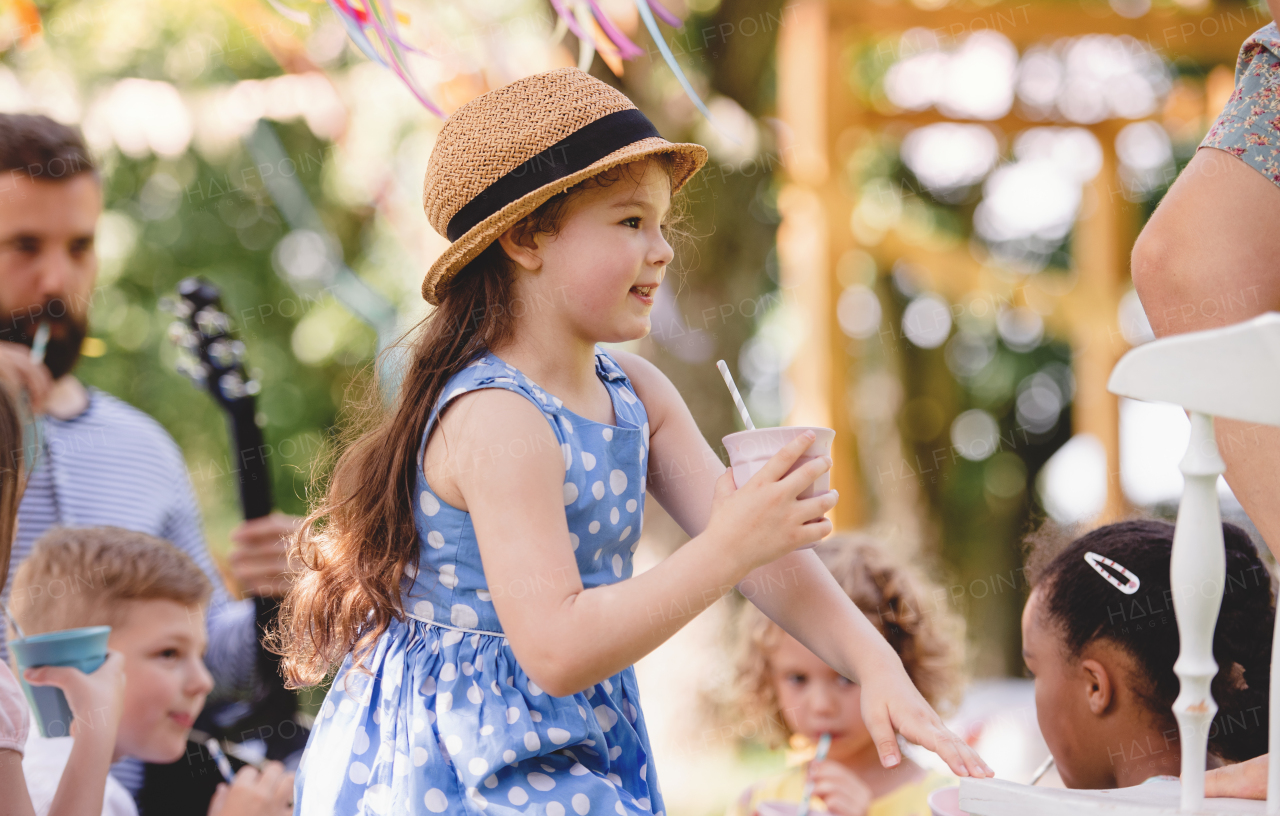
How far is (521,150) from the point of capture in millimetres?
1528

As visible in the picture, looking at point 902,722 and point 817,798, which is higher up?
point 902,722

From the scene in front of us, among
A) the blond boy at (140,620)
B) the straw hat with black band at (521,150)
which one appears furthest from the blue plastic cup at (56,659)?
the straw hat with black band at (521,150)

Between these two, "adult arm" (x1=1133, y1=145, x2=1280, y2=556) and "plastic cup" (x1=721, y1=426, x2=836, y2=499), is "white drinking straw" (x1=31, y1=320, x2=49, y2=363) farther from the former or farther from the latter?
"adult arm" (x1=1133, y1=145, x2=1280, y2=556)

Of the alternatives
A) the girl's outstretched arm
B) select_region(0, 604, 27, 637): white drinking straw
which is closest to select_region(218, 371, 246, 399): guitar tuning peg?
select_region(0, 604, 27, 637): white drinking straw

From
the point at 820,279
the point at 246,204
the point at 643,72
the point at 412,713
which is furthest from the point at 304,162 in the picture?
the point at 412,713

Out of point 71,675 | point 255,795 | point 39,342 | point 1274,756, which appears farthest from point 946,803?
point 39,342

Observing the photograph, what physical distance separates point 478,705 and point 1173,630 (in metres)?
1.16

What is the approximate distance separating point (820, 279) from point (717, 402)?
979 mm

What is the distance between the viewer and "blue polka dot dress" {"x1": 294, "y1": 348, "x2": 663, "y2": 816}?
4.70 ft

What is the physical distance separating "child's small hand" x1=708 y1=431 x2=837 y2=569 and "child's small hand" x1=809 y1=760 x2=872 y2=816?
112cm

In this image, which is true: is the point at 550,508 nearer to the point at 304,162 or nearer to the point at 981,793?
the point at 981,793

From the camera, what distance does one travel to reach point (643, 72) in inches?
189

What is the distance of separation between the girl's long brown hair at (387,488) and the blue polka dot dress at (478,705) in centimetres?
4

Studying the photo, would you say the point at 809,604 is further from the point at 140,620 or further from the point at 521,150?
the point at 140,620
